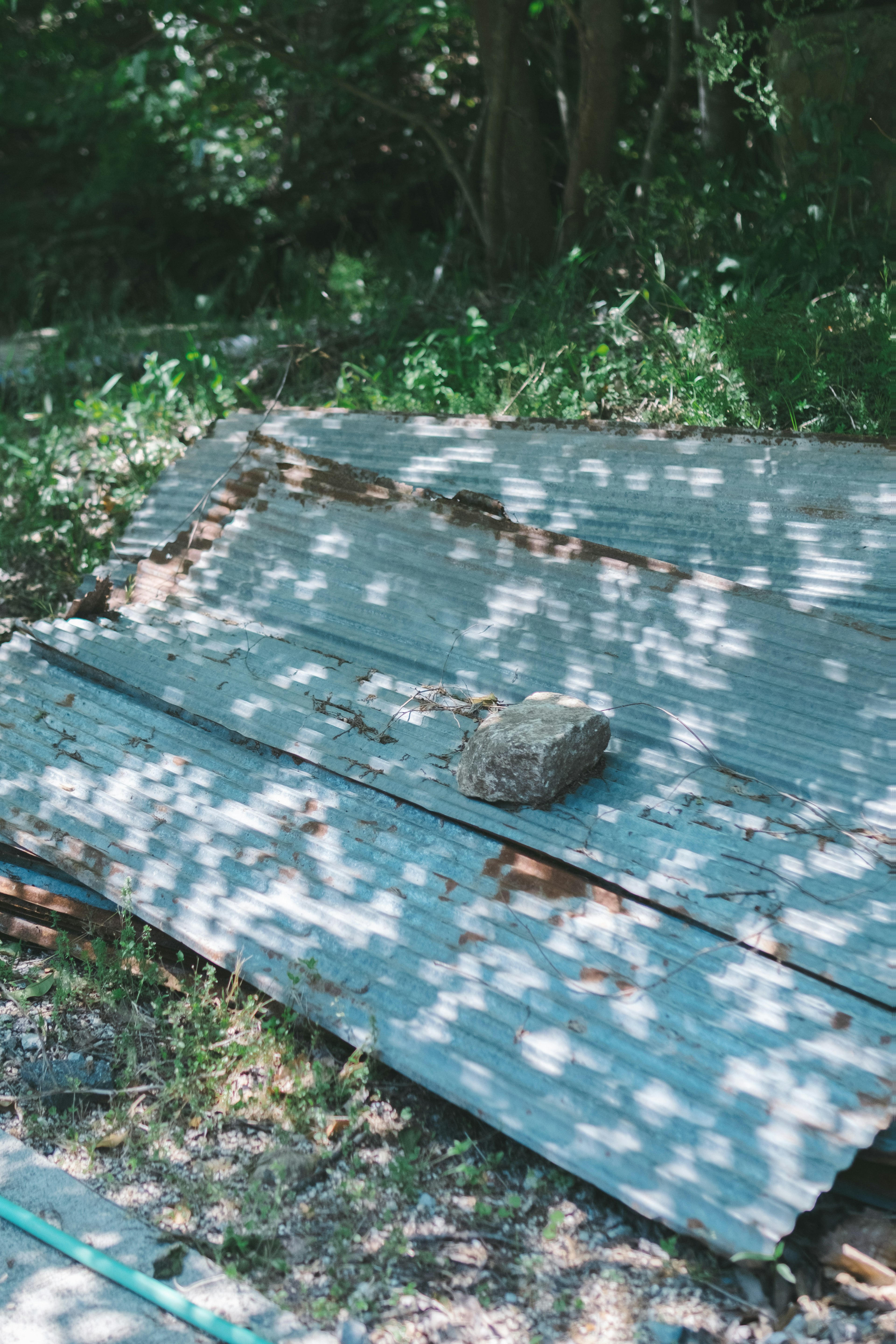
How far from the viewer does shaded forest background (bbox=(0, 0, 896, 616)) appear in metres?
5.03

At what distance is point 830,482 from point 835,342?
4.21ft

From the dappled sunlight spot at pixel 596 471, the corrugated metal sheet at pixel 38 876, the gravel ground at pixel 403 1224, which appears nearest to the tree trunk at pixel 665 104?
the dappled sunlight spot at pixel 596 471

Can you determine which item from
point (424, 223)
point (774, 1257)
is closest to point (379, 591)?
point (774, 1257)

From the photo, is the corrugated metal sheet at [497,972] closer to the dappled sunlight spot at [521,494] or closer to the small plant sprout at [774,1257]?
the small plant sprout at [774,1257]

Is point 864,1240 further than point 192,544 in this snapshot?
No

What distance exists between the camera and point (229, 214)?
8797mm

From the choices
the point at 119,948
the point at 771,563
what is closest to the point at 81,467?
the point at 119,948

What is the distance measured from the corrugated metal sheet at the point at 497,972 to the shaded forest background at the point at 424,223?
94.7 inches

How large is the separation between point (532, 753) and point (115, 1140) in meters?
1.44

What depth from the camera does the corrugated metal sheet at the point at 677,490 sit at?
11.1 feet

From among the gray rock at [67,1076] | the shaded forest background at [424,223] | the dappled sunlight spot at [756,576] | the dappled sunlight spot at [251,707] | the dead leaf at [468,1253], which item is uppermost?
the shaded forest background at [424,223]

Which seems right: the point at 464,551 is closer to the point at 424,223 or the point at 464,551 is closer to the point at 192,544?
the point at 192,544

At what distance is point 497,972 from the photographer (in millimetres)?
2418

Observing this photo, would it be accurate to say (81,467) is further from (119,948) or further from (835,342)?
(835,342)
